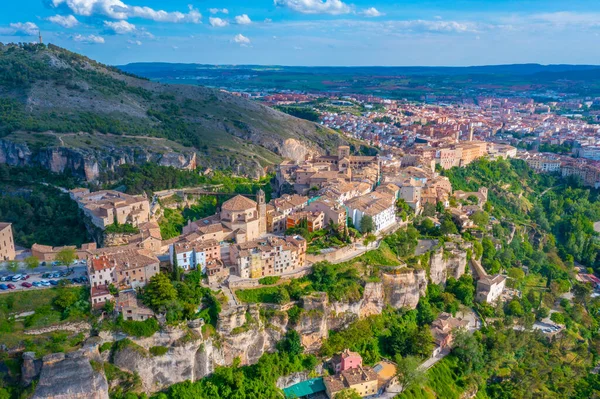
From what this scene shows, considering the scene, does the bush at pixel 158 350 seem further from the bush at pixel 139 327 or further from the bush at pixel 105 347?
the bush at pixel 105 347

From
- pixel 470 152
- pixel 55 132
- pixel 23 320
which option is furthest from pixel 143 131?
pixel 470 152

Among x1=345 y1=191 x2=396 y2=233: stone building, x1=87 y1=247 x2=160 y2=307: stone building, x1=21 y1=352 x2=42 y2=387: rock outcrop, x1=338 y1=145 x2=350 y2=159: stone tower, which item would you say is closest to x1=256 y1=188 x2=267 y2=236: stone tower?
x1=345 y1=191 x2=396 y2=233: stone building

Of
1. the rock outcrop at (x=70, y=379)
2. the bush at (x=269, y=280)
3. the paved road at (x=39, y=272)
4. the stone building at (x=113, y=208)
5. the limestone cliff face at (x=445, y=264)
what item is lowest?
the limestone cliff face at (x=445, y=264)

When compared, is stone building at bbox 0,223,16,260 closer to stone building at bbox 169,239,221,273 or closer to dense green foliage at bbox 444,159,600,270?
stone building at bbox 169,239,221,273

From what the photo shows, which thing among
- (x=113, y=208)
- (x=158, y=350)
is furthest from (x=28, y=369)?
(x=113, y=208)

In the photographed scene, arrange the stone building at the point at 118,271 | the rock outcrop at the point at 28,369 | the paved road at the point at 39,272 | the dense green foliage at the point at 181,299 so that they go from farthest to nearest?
the paved road at the point at 39,272 < the stone building at the point at 118,271 < the dense green foliage at the point at 181,299 < the rock outcrop at the point at 28,369

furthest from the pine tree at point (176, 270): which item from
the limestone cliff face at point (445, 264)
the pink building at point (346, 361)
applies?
the limestone cliff face at point (445, 264)
